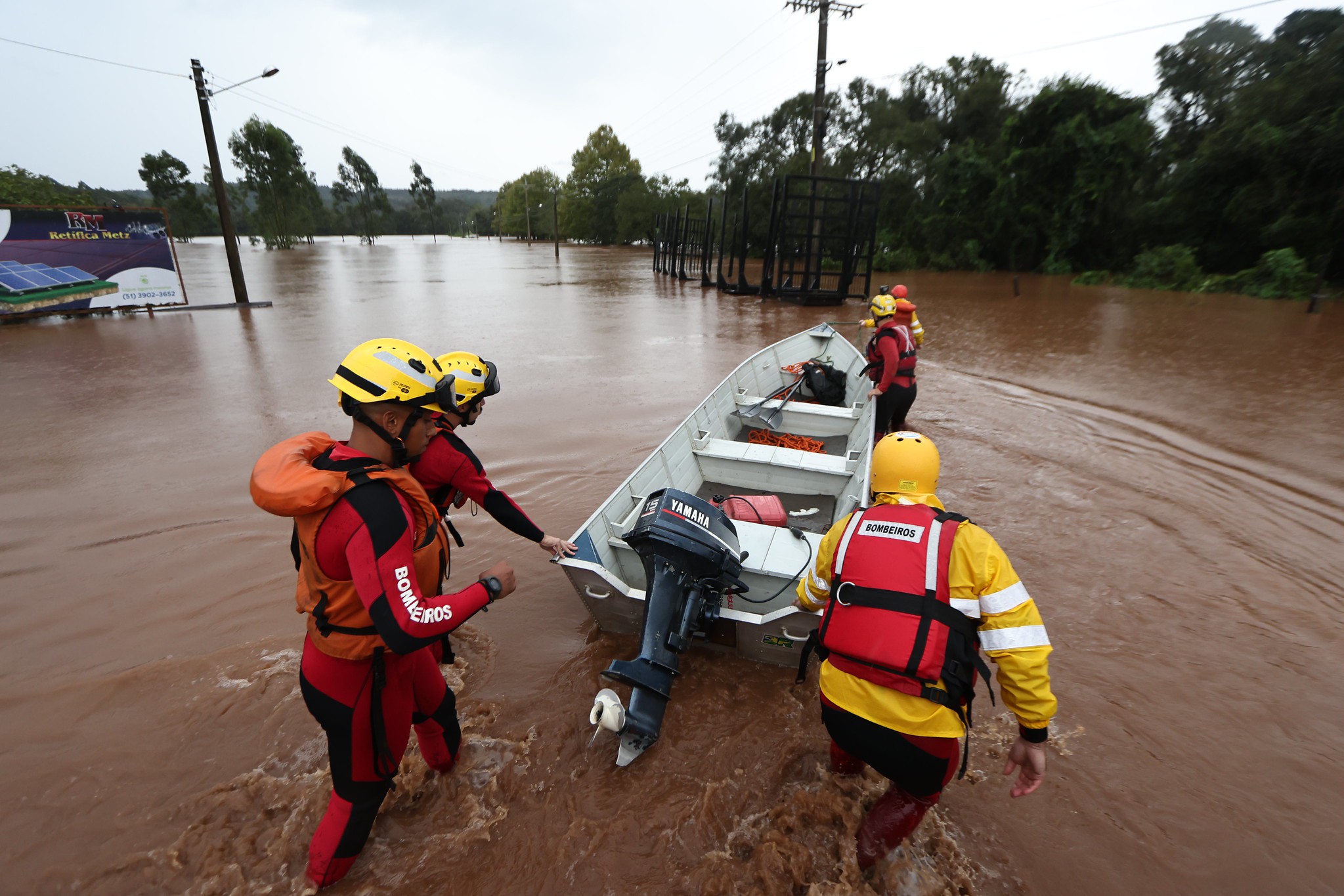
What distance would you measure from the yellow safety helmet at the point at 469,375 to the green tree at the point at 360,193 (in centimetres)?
7037

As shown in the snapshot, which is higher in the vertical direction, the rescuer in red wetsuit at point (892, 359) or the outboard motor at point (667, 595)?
the rescuer in red wetsuit at point (892, 359)

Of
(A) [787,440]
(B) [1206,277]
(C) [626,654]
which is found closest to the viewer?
(C) [626,654]

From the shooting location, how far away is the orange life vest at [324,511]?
5.13ft

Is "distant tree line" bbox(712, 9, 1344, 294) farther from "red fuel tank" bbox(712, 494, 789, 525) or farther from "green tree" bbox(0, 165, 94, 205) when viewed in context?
"green tree" bbox(0, 165, 94, 205)

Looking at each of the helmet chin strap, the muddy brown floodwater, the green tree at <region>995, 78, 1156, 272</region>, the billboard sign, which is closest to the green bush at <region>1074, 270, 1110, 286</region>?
the green tree at <region>995, 78, 1156, 272</region>

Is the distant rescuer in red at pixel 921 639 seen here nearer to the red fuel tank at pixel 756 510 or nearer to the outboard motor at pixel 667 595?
the outboard motor at pixel 667 595

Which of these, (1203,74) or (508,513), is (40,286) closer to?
(508,513)

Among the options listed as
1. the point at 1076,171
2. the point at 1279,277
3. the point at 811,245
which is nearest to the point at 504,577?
the point at 811,245

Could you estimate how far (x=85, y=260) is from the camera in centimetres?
1332

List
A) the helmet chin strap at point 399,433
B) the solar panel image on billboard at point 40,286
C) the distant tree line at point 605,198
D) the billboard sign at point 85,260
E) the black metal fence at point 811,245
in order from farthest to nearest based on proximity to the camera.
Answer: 1. the distant tree line at point 605,198
2. the black metal fence at point 811,245
3. the solar panel image on billboard at point 40,286
4. the billboard sign at point 85,260
5. the helmet chin strap at point 399,433

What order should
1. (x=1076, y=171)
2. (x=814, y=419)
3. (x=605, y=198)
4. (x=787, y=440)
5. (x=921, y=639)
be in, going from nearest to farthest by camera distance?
1. (x=921, y=639)
2. (x=787, y=440)
3. (x=814, y=419)
4. (x=1076, y=171)
5. (x=605, y=198)

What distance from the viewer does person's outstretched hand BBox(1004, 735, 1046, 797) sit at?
176 centimetres

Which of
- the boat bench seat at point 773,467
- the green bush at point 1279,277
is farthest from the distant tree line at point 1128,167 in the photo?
the boat bench seat at point 773,467

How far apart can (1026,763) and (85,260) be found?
19453 millimetres
